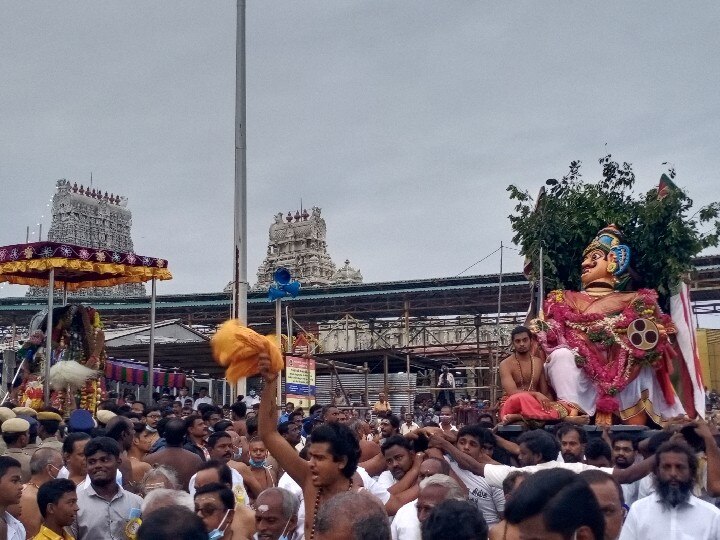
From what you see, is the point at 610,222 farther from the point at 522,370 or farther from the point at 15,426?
the point at 15,426

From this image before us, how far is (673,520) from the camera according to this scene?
5.60 meters

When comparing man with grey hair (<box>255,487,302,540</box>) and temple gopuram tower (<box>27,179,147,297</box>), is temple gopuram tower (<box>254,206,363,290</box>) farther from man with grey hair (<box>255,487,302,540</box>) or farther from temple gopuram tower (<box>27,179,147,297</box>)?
man with grey hair (<box>255,487,302,540</box>)

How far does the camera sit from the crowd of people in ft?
11.6

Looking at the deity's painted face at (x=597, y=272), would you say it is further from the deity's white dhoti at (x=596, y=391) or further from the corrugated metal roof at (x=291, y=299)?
the corrugated metal roof at (x=291, y=299)

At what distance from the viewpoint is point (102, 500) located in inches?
250

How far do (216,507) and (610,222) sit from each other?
976cm

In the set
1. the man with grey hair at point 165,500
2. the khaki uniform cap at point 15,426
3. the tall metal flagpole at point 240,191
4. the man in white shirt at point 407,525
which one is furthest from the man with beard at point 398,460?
the tall metal flagpole at point 240,191

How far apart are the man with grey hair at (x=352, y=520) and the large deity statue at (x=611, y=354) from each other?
26.4ft

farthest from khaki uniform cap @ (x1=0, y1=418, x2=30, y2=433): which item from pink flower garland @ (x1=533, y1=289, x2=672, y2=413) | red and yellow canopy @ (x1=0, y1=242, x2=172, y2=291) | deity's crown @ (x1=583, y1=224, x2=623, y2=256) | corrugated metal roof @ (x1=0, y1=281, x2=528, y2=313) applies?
corrugated metal roof @ (x1=0, y1=281, x2=528, y2=313)

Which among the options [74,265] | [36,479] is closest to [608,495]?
[36,479]

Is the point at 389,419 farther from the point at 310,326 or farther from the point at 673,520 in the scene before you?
the point at 310,326

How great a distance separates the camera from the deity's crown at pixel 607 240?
42.7 feet

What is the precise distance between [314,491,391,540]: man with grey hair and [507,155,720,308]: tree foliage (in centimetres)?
1002

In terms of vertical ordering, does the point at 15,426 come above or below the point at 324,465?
above
